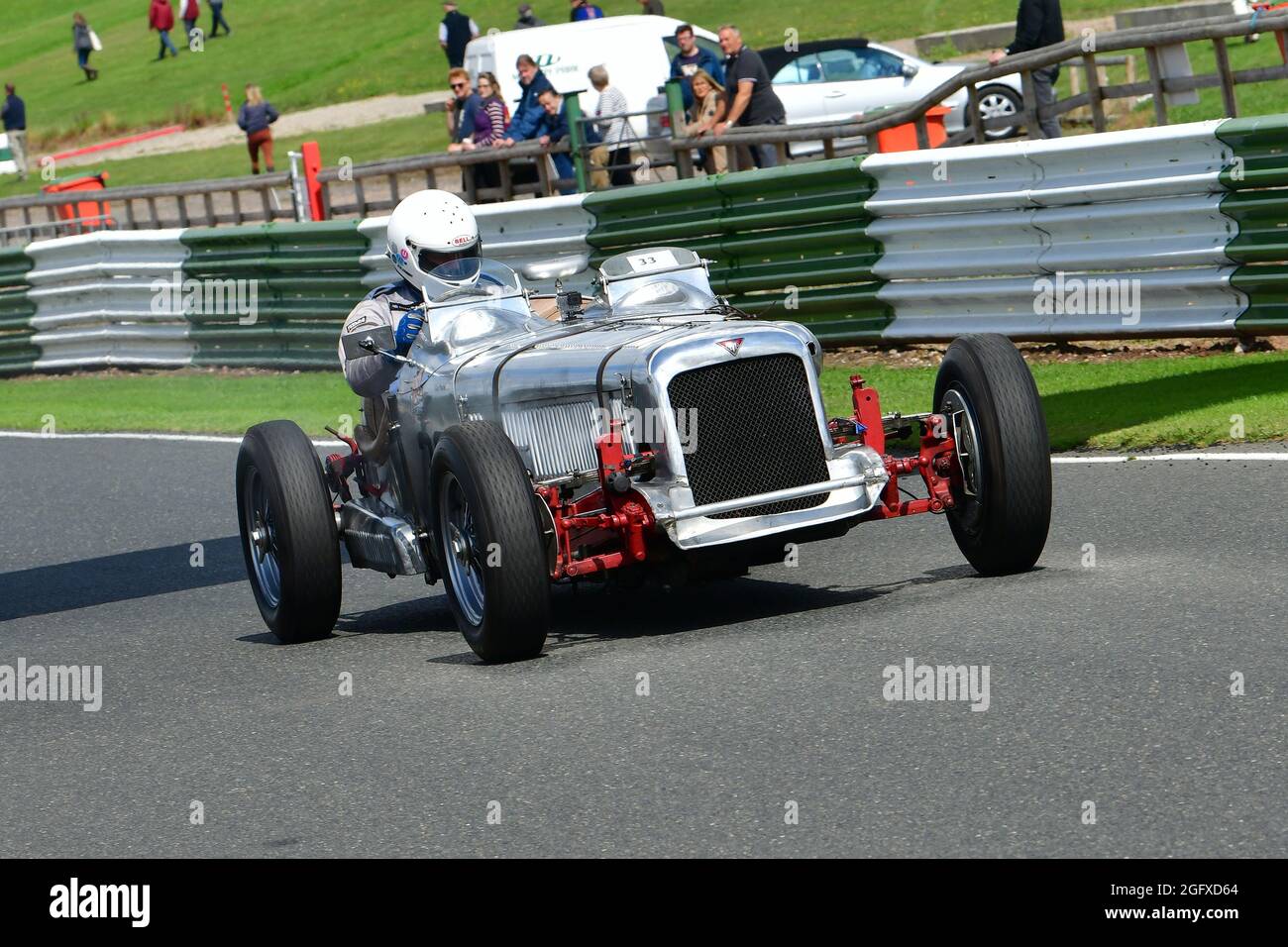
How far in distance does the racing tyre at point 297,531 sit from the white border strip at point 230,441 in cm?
427

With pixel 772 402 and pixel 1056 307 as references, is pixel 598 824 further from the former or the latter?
pixel 1056 307

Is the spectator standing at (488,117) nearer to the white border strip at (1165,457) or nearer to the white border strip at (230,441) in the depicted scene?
the white border strip at (230,441)

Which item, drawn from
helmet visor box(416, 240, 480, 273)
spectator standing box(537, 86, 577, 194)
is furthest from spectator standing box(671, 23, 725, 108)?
helmet visor box(416, 240, 480, 273)

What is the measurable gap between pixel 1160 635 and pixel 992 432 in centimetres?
113

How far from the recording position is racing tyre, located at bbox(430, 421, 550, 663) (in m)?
7.01

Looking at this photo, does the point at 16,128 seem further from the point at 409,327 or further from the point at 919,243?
the point at 409,327

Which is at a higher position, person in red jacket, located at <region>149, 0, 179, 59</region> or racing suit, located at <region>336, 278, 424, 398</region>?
person in red jacket, located at <region>149, 0, 179, 59</region>

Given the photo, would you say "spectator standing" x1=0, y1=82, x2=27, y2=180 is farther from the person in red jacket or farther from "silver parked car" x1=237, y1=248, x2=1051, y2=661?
"silver parked car" x1=237, y1=248, x2=1051, y2=661

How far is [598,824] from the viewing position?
529 centimetres

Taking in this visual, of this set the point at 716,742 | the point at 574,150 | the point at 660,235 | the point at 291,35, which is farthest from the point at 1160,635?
the point at 291,35

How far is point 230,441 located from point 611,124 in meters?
7.36

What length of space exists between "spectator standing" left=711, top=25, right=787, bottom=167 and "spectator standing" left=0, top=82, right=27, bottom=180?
33602 millimetres

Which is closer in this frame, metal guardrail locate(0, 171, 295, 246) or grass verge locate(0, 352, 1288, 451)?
grass verge locate(0, 352, 1288, 451)

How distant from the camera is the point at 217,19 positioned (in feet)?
211
